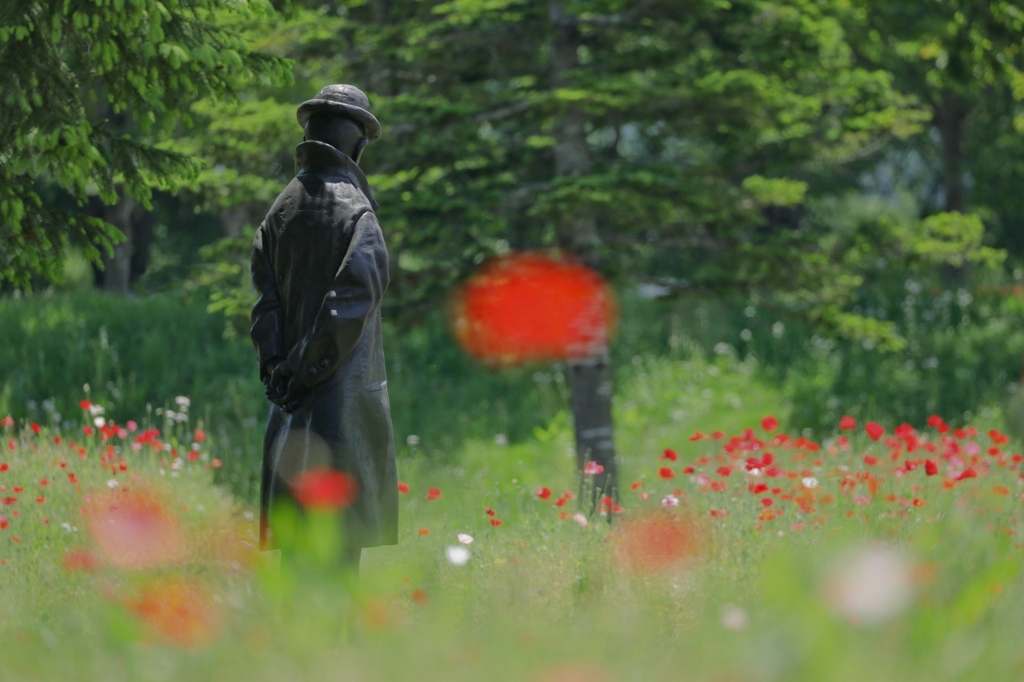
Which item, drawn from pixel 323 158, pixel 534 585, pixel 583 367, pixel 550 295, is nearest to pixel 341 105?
pixel 323 158

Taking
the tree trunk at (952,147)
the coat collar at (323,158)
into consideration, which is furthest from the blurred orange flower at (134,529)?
the tree trunk at (952,147)

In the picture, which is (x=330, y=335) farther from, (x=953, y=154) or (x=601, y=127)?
(x=953, y=154)

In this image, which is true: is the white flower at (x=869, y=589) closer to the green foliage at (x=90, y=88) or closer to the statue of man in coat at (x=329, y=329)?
the statue of man in coat at (x=329, y=329)

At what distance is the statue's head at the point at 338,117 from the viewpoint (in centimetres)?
426

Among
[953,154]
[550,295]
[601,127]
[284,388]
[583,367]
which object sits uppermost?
[284,388]

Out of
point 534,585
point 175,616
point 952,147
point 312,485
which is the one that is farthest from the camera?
point 952,147

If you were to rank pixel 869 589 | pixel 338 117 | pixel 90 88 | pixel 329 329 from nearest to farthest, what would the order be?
pixel 869 589
pixel 329 329
pixel 338 117
pixel 90 88

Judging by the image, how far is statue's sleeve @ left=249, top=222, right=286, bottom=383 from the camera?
170 inches

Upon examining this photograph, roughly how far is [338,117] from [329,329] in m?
0.90

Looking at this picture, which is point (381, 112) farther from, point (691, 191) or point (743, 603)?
point (743, 603)

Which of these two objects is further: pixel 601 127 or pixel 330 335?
pixel 601 127

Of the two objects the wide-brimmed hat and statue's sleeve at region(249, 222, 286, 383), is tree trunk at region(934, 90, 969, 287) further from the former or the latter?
statue's sleeve at region(249, 222, 286, 383)

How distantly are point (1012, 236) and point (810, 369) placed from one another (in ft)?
32.8

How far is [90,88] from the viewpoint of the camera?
18.9ft
